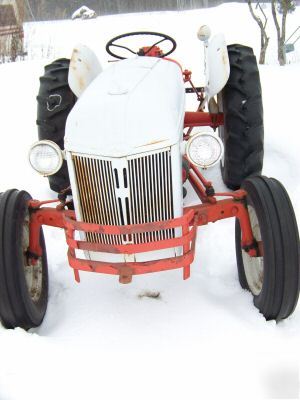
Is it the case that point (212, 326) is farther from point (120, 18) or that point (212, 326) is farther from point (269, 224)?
point (120, 18)

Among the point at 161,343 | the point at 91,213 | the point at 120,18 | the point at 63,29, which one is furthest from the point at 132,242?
the point at 120,18

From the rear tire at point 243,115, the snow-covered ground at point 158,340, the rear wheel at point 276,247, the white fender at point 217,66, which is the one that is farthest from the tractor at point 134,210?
the rear tire at point 243,115

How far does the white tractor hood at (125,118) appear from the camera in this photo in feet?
7.32

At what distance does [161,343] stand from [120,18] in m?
16.6

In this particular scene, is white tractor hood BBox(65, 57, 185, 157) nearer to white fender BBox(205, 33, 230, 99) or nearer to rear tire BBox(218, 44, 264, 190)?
white fender BBox(205, 33, 230, 99)

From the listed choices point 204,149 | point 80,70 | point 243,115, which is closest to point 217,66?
point 243,115

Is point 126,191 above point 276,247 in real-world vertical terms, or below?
above

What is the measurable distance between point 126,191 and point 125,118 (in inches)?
12.6

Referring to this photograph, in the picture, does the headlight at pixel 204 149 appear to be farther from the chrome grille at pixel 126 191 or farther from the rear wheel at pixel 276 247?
the rear wheel at pixel 276 247

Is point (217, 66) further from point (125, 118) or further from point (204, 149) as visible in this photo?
point (125, 118)

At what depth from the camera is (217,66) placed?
3.16 meters

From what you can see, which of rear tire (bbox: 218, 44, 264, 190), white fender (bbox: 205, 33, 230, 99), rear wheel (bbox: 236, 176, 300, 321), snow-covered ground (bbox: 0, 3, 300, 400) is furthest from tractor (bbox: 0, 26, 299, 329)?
rear tire (bbox: 218, 44, 264, 190)

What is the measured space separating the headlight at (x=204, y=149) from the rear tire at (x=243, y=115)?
92cm

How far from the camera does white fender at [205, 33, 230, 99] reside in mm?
3072
